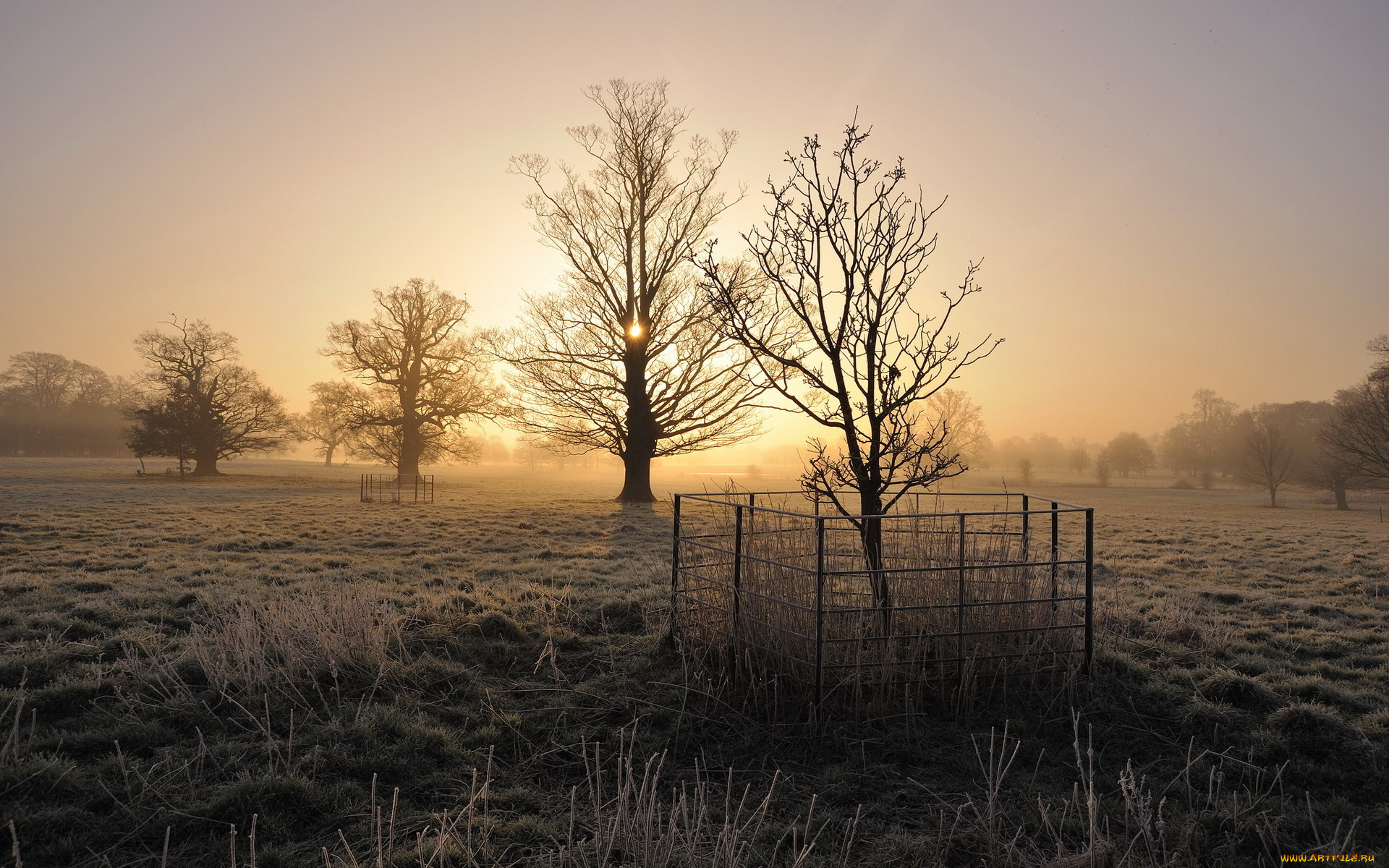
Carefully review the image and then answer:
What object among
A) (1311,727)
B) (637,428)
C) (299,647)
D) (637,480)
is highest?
(637,428)

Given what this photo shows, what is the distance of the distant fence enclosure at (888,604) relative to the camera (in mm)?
4738

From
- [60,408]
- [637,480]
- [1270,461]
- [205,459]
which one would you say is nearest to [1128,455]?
[1270,461]

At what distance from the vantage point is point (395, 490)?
29.3 metres

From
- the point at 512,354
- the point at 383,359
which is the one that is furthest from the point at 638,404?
the point at 383,359

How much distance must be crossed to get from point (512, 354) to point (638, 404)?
4202 millimetres

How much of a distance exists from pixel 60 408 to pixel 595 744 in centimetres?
8100

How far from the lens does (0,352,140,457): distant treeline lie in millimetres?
57406

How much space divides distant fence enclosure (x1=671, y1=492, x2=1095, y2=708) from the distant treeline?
64803 mm

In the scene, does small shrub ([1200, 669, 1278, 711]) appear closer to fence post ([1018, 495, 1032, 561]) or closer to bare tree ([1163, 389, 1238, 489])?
fence post ([1018, 495, 1032, 561])

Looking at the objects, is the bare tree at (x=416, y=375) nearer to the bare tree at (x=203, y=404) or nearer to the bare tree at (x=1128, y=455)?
the bare tree at (x=203, y=404)

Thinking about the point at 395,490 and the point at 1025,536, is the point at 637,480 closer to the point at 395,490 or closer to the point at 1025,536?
the point at 395,490

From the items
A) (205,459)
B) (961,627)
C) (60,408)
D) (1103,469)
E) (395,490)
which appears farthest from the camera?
(60,408)

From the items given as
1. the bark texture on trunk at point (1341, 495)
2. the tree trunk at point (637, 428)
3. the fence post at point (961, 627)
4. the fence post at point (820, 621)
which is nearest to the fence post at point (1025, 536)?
the fence post at point (961, 627)

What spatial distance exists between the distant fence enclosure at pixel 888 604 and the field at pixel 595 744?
0.99 feet
